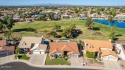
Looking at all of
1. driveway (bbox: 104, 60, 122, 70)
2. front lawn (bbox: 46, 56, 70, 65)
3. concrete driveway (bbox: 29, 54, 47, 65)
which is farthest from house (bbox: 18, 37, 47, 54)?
driveway (bbox: 104, 60, 122, 70)

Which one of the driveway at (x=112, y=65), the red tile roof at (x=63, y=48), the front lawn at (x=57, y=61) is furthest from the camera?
the red tile roof at (x=63, y=48)

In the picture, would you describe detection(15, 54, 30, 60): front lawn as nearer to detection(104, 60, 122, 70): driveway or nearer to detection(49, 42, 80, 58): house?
detection(49, 42, 80, 58): house

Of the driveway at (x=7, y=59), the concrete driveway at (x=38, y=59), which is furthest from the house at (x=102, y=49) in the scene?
the driveway at (x=7, y=59)

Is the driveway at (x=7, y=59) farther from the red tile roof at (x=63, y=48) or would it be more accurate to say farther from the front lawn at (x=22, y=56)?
the red tile roof at (x=63, y=48)

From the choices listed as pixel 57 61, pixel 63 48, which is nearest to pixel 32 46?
pixel 63 48

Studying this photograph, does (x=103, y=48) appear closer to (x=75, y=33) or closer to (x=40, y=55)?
(x=40, y=55)

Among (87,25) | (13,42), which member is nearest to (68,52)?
(13,42)
